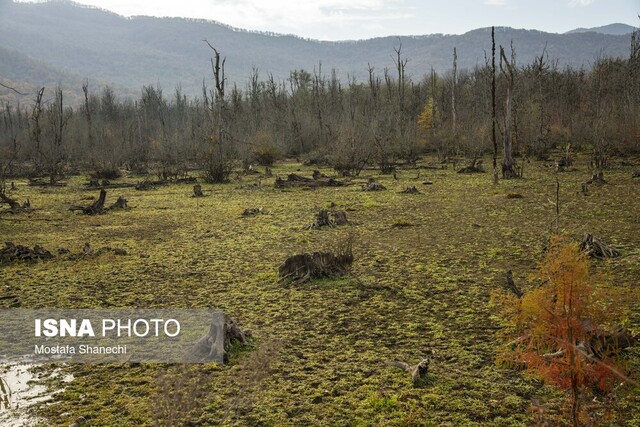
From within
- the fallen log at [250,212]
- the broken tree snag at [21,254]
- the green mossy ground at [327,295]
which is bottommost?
the green mossy ground at [327,295]

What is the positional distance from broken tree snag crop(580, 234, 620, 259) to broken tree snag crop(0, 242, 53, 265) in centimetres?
804

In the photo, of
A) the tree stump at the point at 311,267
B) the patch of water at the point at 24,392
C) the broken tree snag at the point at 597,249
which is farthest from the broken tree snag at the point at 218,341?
the broken tree snag at the point at 597,249

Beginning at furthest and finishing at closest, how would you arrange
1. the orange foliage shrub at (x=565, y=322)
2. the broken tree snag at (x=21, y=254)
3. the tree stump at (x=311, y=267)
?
the broken tree snag at (x=21, y=254), the tree stump at (x=311, y=267), the orange foliage shrub at (x=565, y=322)

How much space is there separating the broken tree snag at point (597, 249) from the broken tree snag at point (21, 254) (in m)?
8.04

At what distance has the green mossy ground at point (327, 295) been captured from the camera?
12.0 feet

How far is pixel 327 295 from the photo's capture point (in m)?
6.35

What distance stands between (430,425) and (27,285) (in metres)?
5.79

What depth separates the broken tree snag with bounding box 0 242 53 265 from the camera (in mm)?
8328

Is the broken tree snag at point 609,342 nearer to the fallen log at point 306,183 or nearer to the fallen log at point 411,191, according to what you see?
the fallen log at point 411,191

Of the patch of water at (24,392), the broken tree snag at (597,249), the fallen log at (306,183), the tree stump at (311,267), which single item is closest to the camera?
the patch of water at (24,392)

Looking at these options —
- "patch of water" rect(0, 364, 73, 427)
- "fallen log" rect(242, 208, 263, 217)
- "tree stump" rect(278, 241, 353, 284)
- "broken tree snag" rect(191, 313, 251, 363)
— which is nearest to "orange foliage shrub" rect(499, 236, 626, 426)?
"broken tree snag" rect(191, 313, 251, 363)

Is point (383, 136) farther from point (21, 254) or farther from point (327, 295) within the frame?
point (327, 295)

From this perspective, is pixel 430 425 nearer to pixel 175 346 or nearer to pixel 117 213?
pixel 175 346

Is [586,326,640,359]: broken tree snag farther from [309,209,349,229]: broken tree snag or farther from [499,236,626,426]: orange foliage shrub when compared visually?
[309,209,349,229]: broken tree snag
